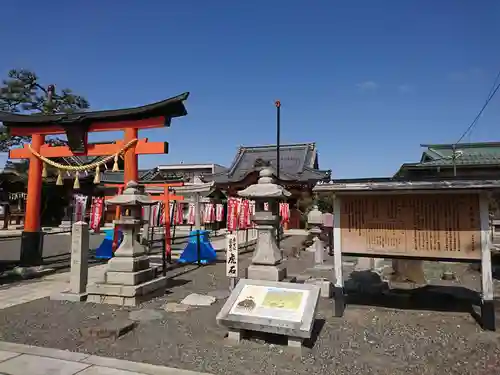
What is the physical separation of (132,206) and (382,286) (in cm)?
644

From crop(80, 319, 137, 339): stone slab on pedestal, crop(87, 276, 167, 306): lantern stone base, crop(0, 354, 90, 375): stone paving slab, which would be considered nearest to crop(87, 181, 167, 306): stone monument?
crop(87, 276, 167, 306): lantern stone base

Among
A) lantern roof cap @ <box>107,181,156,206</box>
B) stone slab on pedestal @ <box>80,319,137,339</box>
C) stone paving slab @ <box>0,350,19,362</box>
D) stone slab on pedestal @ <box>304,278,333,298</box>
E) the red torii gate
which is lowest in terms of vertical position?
stone paving slab @ <box>0,350,19,362</box>

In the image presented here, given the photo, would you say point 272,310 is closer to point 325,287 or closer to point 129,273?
point 325,287

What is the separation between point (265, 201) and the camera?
26.9ft

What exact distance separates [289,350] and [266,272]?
2.81 metres

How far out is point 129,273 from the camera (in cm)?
800

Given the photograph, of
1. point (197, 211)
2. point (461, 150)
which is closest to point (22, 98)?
point (197, 211)

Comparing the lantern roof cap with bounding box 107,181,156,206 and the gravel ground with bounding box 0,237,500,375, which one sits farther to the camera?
the lantern roof cap with bounding box 107,181,156,206

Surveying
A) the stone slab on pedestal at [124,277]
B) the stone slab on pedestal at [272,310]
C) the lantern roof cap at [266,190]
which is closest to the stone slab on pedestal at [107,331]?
the stone slab on pedestal at [272,310]

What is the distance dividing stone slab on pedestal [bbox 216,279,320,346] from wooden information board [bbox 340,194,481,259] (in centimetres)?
169

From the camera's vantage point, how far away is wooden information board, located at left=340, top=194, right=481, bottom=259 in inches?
242

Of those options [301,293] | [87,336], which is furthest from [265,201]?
[87,336]

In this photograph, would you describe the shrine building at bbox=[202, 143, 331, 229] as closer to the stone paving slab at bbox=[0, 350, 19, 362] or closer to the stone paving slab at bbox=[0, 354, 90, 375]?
the stone paving slab at bbox=[0, 350, 19, 362]

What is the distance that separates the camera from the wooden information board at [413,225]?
614 cm
